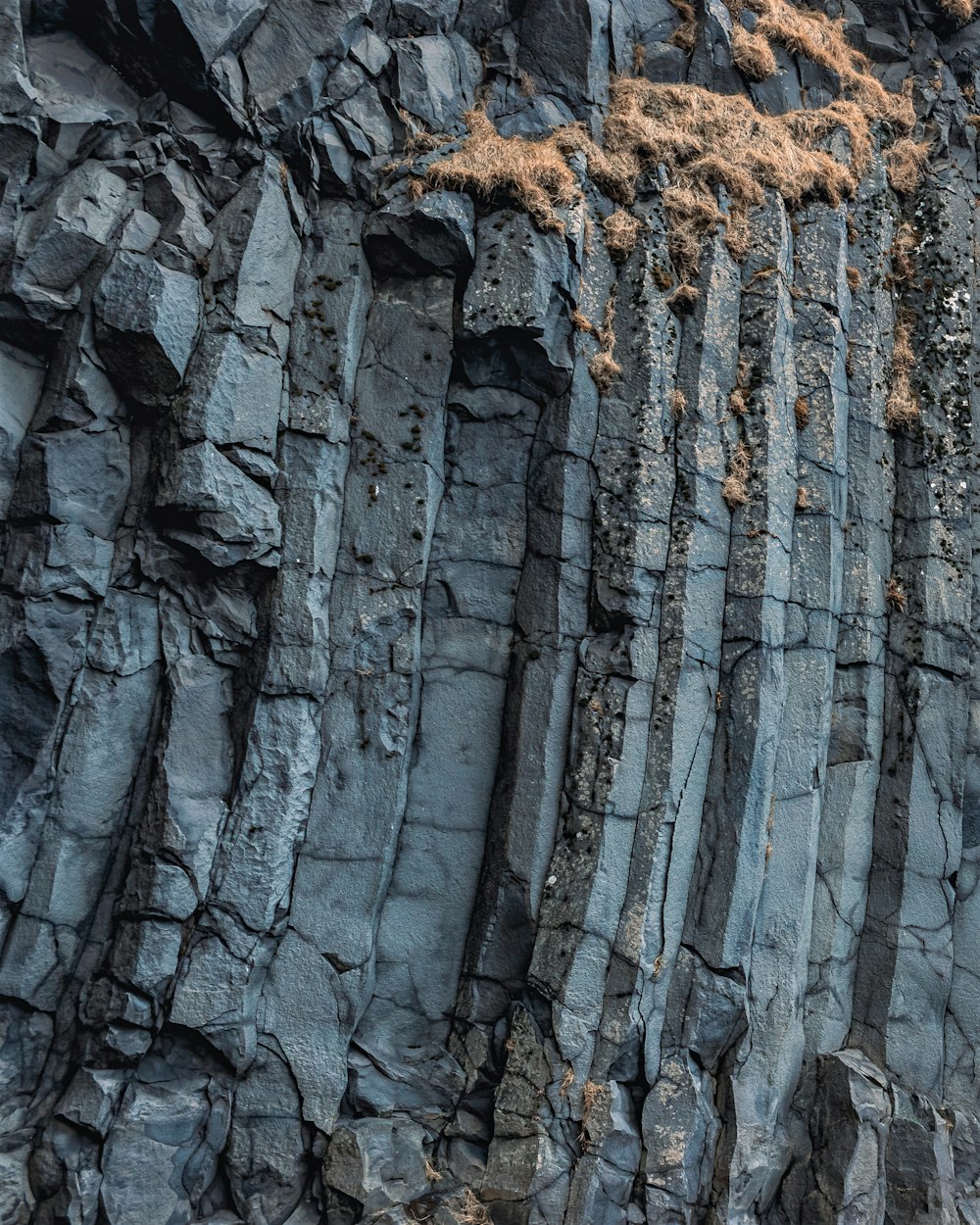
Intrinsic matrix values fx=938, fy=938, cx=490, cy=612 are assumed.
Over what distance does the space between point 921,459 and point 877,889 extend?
548 cm

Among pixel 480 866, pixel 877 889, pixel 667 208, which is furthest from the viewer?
pixel 667 208

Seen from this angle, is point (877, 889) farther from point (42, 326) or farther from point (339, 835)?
point (42, 326)

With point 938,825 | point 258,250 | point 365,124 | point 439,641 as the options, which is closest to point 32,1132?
point 439,641

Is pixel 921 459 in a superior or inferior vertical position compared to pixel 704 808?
→ superior

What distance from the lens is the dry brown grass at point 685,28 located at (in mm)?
14102

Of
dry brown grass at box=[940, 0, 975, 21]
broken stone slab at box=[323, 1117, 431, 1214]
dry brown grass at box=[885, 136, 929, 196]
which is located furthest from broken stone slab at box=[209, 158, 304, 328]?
dry brown grass at box=[940, 0, 975, 21]

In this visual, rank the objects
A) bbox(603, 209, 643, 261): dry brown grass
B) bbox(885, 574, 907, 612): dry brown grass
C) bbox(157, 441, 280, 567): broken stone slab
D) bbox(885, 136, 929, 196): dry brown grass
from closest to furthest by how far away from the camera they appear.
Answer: bbox(157, 441, 280, 567): broken stone slab, bbox(603, 209, 643, 261): dry brown grass, bbox(885, 574, 907, 612): dry brown grass, bbox(885, 136, 929, 196): dry brown grass

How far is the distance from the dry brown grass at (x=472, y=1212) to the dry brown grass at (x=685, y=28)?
1522 cm

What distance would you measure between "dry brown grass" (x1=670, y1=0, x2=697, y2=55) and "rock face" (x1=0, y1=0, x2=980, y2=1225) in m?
3.09

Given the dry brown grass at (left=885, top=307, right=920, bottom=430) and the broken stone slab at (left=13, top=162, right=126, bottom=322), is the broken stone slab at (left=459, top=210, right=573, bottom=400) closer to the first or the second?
the broken stone slab at (left=13, top=162, right=126, bottom=322)

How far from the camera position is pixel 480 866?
10.2 meters

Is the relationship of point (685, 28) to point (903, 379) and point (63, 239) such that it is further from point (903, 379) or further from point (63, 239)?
point (63, 239)

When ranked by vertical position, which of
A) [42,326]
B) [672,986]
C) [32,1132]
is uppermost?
[42,326]

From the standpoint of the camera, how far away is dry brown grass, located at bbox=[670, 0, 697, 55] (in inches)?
555
